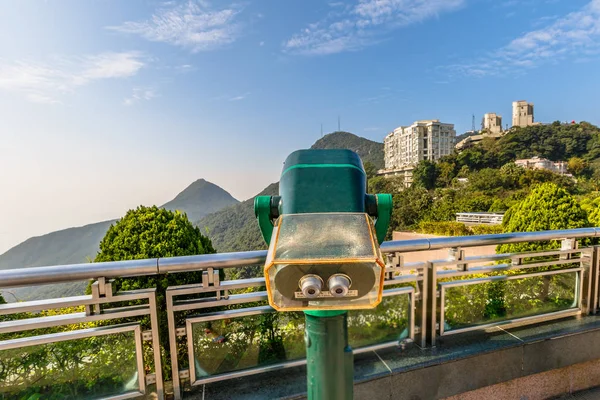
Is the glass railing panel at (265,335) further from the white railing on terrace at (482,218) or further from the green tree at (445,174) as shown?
the green tree at (445,174)

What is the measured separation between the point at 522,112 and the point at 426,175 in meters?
61.5

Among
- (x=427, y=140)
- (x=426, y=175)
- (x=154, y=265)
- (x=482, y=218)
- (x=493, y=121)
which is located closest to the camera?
(x=154, y=265)

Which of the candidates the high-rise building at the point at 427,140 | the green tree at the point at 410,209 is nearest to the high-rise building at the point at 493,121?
the high-rise building at the point at 427,140

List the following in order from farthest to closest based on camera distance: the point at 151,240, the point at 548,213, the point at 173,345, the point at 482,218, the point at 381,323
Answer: the point at 482,218 → the point at 548,213 → the point at 151,240 → the point at 381,323 → the point at 173,345

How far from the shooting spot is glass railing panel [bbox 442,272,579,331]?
2.02 metres

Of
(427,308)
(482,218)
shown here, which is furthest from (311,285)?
(482,218)

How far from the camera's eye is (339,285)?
0.69 m

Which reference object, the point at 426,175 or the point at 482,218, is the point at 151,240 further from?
the point at 426,175

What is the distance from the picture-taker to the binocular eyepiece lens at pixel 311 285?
2.27 ft

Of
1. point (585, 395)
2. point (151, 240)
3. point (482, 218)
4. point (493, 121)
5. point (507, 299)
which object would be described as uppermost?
point (493, 121)

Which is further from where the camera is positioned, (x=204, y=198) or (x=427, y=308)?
(x=204, y=198)

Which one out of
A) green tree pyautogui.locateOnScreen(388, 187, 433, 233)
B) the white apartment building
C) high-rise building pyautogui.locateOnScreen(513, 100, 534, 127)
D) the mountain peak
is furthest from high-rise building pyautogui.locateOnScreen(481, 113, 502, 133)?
the mountain peak

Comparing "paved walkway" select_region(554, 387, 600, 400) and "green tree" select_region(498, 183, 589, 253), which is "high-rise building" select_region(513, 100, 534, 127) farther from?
"paved walkway" select_region(554, 387, 600, 400)

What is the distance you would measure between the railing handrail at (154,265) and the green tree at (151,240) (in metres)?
0.82
